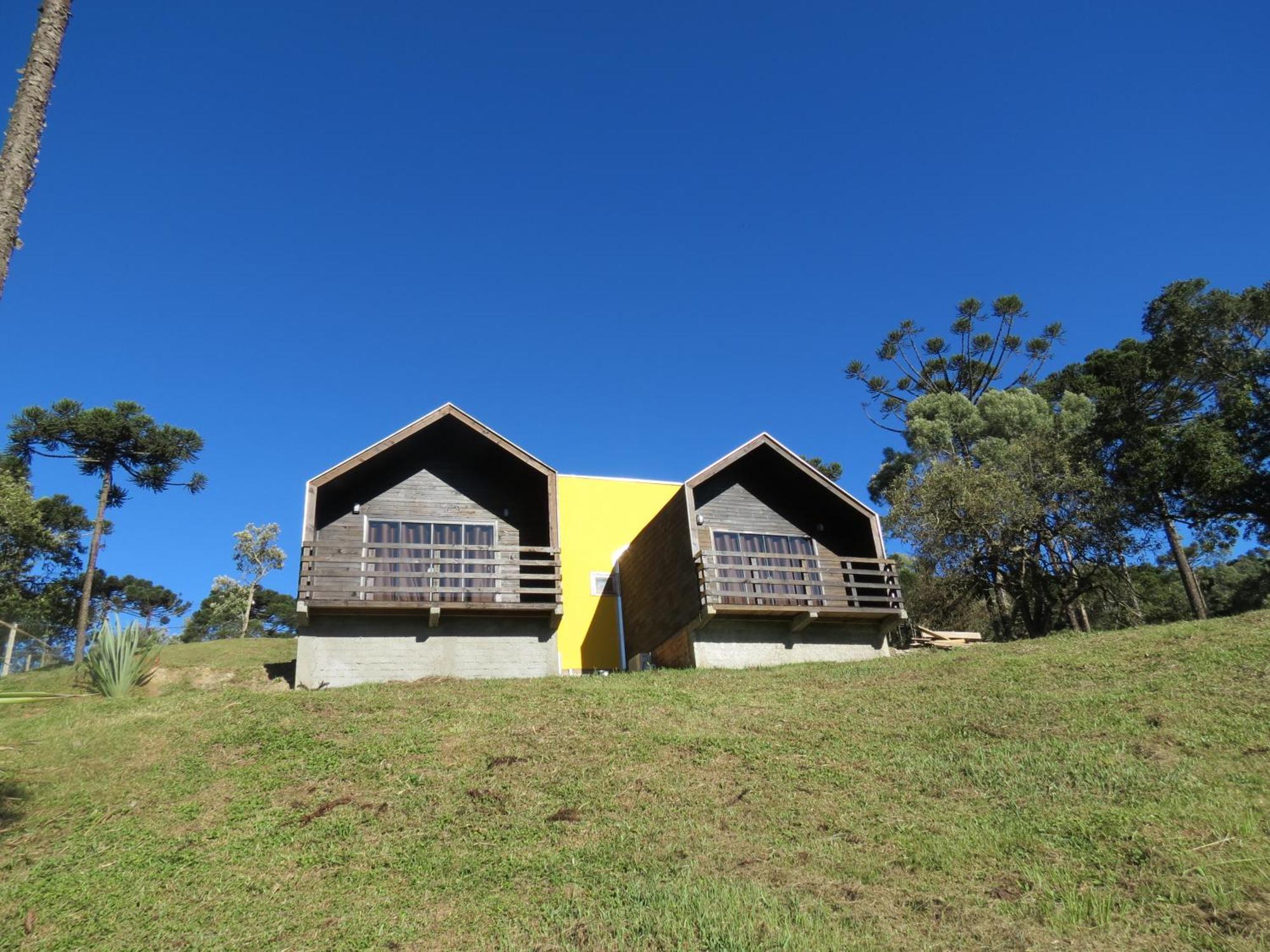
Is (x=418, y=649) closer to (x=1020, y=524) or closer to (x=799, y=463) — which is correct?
(x=799, y=463)

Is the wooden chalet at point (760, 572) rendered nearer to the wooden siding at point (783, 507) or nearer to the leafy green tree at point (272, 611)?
the wooden siding at point (783, 507)

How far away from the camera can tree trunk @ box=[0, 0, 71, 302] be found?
903 cm

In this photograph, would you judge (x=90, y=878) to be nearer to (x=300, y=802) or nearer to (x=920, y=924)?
(x=300, y=802)

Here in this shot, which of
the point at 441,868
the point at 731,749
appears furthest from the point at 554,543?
the point at 441,868

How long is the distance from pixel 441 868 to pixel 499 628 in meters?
11.5

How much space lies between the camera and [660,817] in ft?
32.9

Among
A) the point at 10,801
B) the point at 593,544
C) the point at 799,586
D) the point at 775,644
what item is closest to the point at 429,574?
the point at 593,544

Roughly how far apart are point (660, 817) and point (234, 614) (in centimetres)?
5093

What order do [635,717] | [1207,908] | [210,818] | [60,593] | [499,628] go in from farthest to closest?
1. [60,593]
2. [499,628]
3. [635,717]
4. [210,818]
5. [1207,908]

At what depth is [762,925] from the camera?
A: 7484mm

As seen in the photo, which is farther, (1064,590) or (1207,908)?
(1064,590)

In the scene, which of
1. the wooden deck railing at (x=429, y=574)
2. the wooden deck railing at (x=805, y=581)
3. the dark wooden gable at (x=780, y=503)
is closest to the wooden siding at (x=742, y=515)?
the dark wooden gable at (x=780, y=503)

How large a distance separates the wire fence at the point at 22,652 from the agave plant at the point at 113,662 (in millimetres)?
8854

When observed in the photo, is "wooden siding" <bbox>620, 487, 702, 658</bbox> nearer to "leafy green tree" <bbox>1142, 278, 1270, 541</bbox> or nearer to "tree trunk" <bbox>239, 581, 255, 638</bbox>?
"leafy green tree" <bbox>1142, 278, 1270, 541</bbox>
